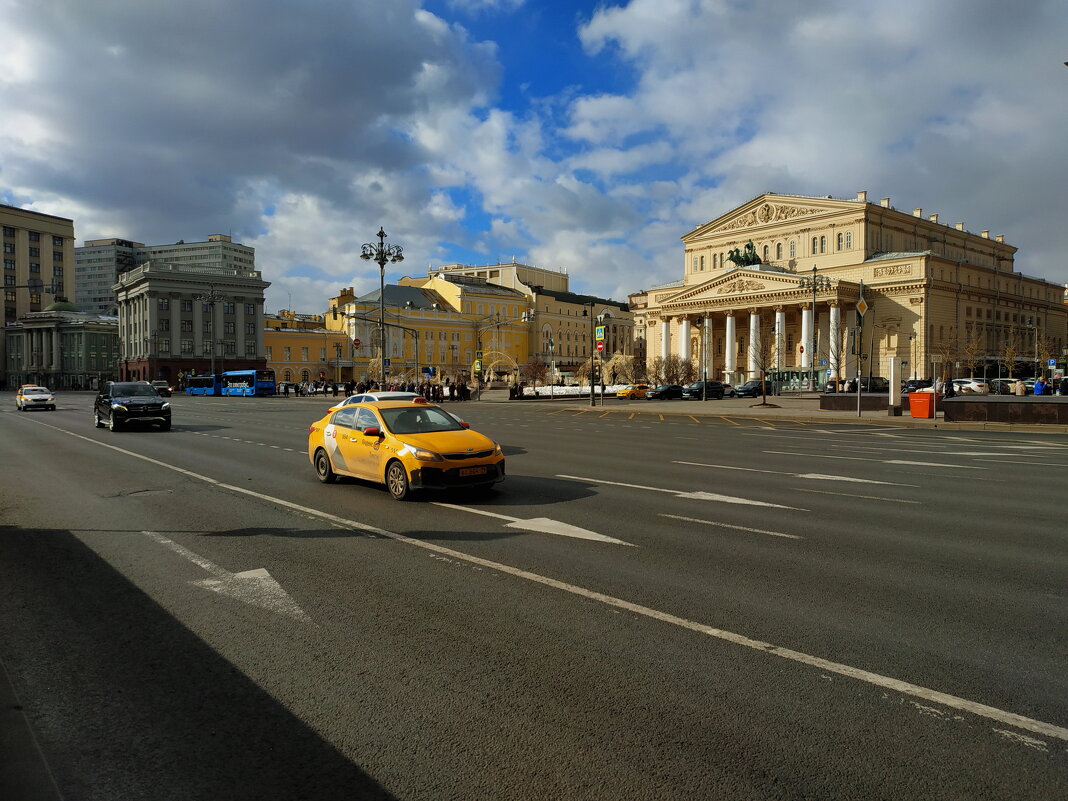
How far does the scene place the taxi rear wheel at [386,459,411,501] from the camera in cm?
1043

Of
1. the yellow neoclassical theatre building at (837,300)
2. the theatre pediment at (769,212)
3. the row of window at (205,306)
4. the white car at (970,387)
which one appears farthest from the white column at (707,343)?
the row of window at (205,306)

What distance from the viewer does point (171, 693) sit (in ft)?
13.8

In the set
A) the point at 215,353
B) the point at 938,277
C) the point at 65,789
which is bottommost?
the point at 65,789

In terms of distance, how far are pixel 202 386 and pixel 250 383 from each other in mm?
10799

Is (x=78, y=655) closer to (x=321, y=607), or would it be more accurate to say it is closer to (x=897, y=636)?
(x=321, y=607)

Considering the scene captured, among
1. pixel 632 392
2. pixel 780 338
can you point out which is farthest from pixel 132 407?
pixel 780 338

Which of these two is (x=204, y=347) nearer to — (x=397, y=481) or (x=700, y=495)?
(x=397, y=481)

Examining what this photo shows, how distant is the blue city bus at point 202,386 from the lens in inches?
3066

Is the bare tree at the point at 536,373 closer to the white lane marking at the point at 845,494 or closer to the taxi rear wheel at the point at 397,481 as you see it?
the white lane marking at the point at 845,494

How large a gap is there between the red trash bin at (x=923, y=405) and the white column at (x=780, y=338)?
50.6 m

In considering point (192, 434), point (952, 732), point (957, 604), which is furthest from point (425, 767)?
point (192, 434)

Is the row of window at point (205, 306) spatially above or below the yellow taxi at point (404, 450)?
above

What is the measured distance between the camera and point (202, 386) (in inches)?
3135

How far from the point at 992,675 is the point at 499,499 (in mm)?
7200
